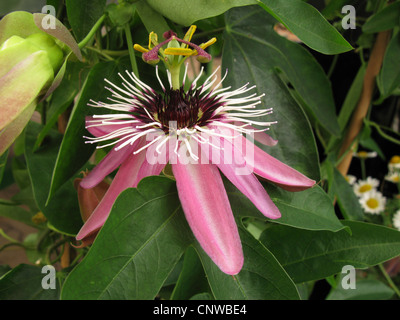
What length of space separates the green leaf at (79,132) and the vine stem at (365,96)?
491 mm

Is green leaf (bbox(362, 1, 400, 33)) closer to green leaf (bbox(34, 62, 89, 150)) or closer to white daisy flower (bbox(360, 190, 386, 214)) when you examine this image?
green leaf (bbox(34, 62, 89, 150))

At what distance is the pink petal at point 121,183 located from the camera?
1.35 ft

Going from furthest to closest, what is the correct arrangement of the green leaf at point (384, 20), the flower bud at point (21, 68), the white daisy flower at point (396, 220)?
the white daisy flower at point (396, 220), the green leaf at point (384, 20), the flower bud at point (21, 68)

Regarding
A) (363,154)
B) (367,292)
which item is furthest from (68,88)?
(363,154)

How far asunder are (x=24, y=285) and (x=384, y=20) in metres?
0.69

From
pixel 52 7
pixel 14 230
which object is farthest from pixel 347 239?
A: pixel 14 230

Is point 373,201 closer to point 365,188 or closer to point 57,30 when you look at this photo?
point 365,188

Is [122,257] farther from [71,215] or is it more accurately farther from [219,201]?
[71,215]

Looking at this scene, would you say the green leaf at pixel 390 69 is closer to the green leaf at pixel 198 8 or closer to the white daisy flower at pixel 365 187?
the green leaf at pixel 198 8

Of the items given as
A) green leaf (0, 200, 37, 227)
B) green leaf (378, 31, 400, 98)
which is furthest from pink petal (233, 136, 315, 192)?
green leaf (0, 200, 37, 227)

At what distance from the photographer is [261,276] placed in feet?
1.48

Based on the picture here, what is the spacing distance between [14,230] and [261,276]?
90 centimetres

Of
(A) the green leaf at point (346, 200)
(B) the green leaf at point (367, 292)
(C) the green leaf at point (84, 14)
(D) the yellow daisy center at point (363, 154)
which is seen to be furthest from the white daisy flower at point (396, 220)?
(C) the green leaf at point (84, 14)

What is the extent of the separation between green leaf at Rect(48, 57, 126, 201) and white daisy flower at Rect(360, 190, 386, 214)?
92cm
